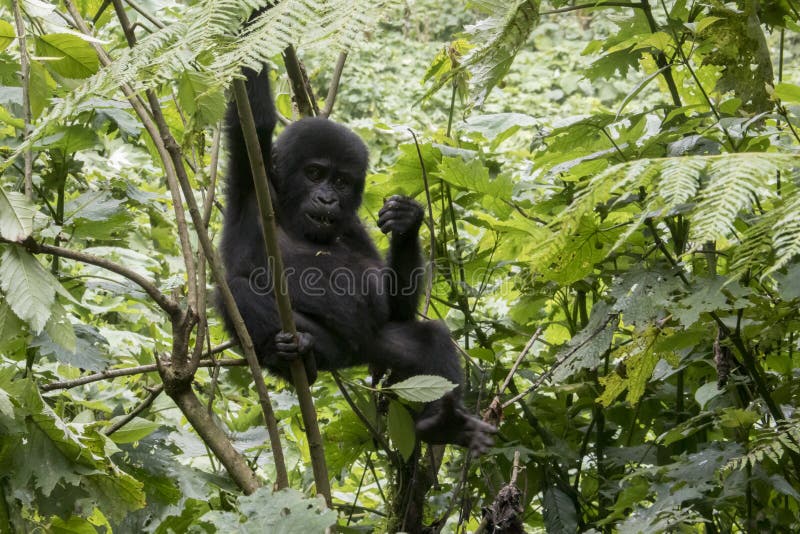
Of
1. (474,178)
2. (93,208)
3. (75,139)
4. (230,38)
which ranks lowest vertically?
(230,38)

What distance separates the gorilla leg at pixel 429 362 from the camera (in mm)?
2539

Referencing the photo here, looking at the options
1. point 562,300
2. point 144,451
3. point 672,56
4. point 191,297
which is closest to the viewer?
point 191,297

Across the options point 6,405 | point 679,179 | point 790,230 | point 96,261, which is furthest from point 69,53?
point 790,230

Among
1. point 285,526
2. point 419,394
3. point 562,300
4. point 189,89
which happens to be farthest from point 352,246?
Answer: point 285,526

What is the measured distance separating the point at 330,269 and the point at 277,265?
1.41m

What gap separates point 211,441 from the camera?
5.74 feet

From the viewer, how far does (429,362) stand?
9.46ft

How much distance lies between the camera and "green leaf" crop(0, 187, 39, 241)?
1414mm

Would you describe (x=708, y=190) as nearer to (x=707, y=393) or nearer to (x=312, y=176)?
(x=707, y=393)

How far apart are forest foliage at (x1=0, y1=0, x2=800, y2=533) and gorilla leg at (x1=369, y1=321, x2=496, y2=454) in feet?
0.40

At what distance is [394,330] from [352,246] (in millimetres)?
415

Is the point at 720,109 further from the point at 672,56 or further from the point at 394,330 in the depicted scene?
the point at 394,330

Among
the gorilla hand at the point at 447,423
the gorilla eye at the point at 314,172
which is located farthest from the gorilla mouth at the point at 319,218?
the gorilla hand at the point at 447,423

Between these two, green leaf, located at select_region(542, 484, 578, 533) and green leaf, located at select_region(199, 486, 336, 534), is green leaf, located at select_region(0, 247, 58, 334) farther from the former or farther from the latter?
green leaf, located at select_region(542, 484, 578, 533)
